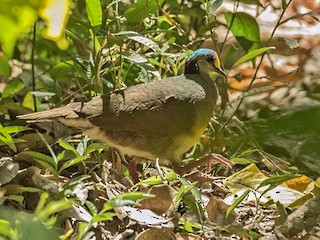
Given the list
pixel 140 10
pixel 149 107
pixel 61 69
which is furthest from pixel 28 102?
pixel 149 107

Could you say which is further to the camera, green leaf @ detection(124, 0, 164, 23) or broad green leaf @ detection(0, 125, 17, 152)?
green leaf @ detection(124, 0, 164, 23)

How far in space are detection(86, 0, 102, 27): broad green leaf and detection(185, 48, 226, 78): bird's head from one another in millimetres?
627

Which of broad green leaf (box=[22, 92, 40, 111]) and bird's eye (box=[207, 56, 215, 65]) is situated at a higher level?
bird's eye (box=[207, 56, 215, 65])

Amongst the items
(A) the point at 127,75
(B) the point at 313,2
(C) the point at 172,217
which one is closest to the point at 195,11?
(A) the point at 127,75

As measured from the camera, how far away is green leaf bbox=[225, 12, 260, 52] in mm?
3430

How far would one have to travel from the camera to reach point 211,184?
9.43 ft

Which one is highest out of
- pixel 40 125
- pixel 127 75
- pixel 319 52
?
pixel 127 75

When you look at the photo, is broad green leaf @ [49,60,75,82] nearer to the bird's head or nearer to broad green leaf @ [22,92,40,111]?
broad green leaf @ [22,92,40,111]

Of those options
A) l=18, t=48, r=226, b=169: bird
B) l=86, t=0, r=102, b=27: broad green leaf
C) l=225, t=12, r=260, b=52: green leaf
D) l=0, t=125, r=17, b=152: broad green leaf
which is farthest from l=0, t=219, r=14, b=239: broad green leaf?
l=225, t=12, r=260, b=52: green leaf

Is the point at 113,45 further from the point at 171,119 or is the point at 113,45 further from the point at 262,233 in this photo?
the point at 262,233

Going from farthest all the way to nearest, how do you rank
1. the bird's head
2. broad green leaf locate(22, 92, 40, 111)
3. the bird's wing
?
broad green leaf locate(22, 92, 40, 111)
the bird's head
the bird's wing

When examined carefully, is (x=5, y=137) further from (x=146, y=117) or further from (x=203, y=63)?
(x=203, y=63)

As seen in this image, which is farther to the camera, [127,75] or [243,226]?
[127,75]

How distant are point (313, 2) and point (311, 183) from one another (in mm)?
3058
